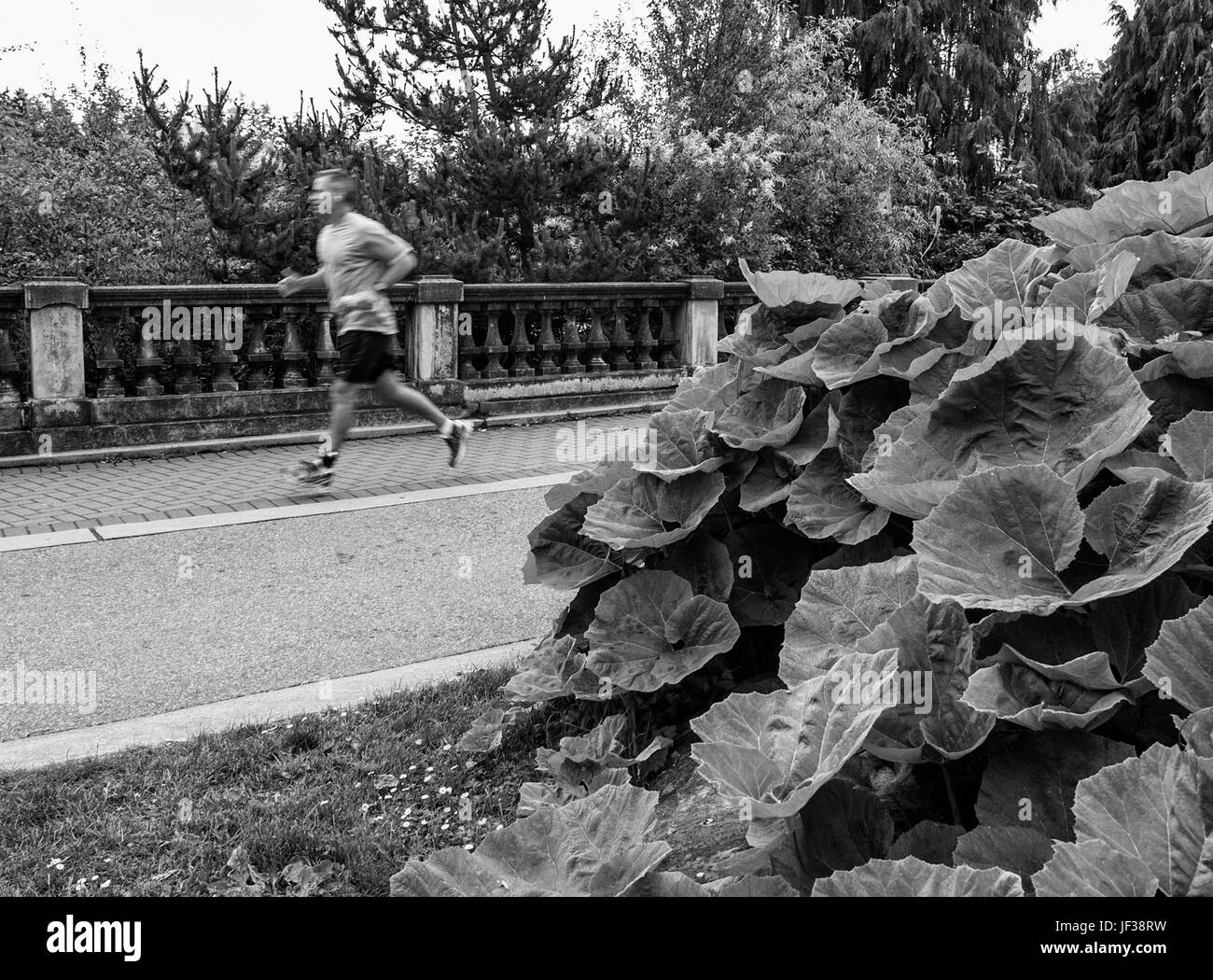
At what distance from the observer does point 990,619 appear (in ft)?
6.13

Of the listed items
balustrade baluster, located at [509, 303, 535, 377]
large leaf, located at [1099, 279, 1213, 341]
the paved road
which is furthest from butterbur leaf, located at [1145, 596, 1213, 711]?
balustrade baluster, located at [509, 303, 535, 377]

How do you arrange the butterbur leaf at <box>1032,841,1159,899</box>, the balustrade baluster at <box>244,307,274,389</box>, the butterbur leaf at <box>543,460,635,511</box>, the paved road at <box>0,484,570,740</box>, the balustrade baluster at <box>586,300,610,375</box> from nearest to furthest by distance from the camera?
the butterbur leaf at <box>1032,841,1159,899</box>, the butterbur leaf at <box>543,460,635,511</box>, the paved road at <box>0,484,570,740</box>, the balustrade baluster at <box>244,307,274,389</box>, the balustrade baluster at <box>586,300,610,375</box>

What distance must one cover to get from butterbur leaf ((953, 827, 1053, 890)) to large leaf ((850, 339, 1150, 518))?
580mm

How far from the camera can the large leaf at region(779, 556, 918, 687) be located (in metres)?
2.05

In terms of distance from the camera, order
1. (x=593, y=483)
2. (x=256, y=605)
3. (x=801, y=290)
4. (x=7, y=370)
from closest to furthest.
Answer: (x=801, y=290), (x=593, y=483), (x=256, y=605), (x=7, y=370)

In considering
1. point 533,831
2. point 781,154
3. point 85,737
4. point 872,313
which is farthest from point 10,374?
point 781,154

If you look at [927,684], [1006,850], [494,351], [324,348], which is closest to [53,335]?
[324,348]

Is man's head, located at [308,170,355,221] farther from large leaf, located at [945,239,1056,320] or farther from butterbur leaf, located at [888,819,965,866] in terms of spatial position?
butterbur leaf, located at [888,819,965,866]

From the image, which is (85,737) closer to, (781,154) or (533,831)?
(533,831)

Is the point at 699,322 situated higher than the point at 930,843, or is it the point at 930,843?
the point at 699,322

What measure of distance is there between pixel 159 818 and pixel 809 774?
292 centimetres

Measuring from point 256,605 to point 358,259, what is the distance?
3.17 meters

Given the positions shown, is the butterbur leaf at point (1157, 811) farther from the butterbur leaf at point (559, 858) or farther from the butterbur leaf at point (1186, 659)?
the butterbur leaf at point (559, 858)

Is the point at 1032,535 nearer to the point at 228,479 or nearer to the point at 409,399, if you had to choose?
the point at 409,399
